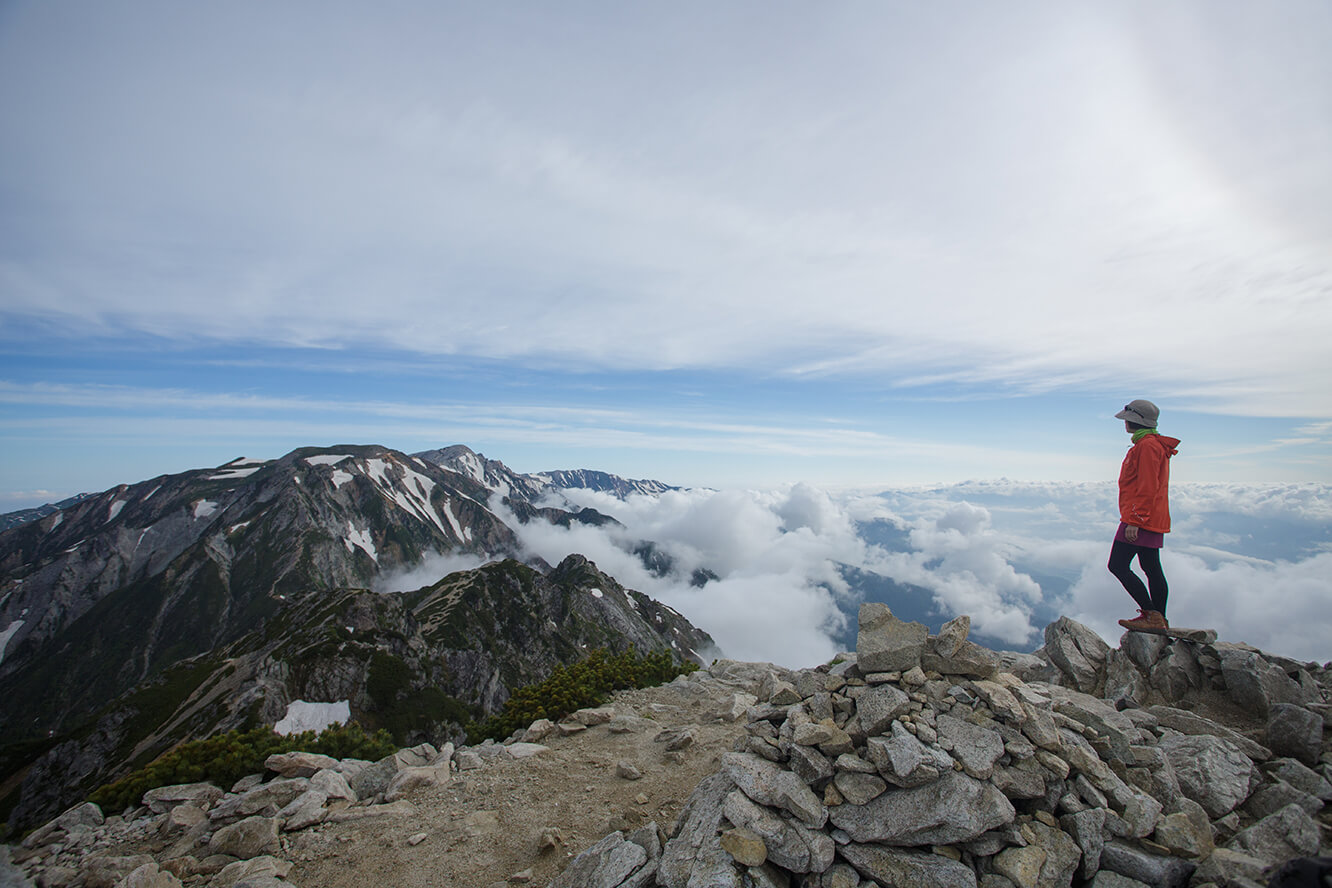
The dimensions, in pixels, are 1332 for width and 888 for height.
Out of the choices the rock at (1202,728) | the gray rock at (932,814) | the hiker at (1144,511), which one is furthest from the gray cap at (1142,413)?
the gray rock at (932,814)

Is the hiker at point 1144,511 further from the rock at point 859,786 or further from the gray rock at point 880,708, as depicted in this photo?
the rock at point 859,786

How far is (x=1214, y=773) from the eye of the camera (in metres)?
8.13

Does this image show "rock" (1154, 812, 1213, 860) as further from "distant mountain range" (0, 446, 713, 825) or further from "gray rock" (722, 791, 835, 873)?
"distant mountain range" (0, 446, 713, 825)

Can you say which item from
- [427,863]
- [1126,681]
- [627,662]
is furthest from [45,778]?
[1126,681]

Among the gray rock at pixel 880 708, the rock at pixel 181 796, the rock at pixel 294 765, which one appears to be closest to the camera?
the gray rock at pixel 880 708

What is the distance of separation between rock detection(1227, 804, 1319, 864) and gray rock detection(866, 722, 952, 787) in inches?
142

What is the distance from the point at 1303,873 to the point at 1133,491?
29.5 ft

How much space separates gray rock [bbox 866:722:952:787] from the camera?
7.41m

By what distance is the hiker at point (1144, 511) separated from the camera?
451 inches

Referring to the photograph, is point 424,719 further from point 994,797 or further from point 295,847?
point 994,797

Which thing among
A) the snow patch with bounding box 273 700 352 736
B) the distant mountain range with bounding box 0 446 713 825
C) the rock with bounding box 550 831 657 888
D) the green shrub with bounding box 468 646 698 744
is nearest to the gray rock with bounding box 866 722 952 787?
the rock with bounding box 550 831 657 888

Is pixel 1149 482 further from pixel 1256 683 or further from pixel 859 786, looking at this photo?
pixel 859 786

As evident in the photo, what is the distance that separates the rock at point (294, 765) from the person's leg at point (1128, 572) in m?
19.8

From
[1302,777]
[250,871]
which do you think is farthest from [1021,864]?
[250,871]
